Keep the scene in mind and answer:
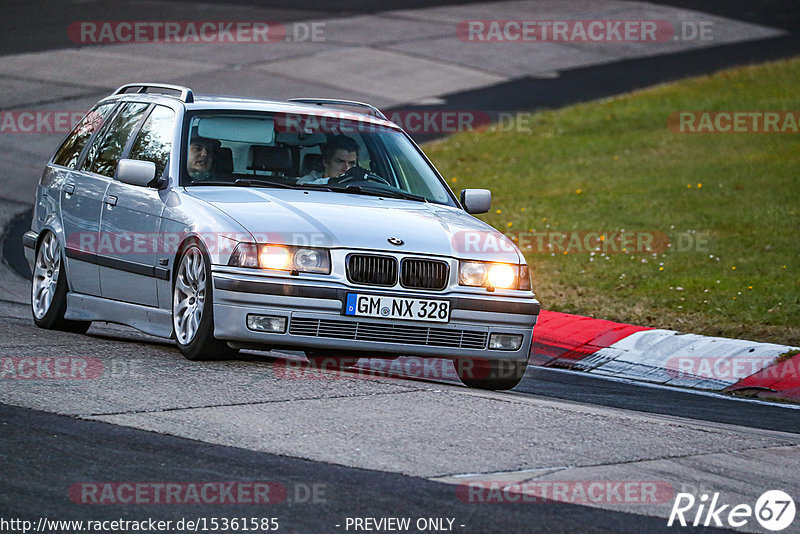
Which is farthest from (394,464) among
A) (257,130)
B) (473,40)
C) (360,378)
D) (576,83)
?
(473,40)

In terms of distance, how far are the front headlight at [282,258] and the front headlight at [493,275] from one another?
84cm

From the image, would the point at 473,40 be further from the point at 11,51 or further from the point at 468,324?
the point at 468,324

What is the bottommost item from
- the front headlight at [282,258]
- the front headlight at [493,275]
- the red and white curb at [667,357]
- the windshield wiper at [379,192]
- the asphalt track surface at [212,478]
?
the red and white curb at [667,357]

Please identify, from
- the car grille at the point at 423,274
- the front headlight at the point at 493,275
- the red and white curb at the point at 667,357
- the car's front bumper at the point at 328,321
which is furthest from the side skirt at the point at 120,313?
the red and white curb at the point at 667,357

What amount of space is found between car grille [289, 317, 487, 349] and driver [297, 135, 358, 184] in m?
1.40

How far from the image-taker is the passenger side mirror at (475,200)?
9.46 meters

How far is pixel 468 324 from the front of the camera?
Answer: 26.4 feet

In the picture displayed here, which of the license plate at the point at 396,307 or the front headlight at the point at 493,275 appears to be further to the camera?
the front headlight at the point at 493,275

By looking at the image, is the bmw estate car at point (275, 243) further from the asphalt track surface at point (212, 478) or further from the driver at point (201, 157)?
the asphalt track surface at point (212, 478)

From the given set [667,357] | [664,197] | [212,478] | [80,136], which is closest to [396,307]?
[212,478]

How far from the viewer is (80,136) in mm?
10438

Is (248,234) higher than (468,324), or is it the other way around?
(248,234)

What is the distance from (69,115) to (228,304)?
1689 cm

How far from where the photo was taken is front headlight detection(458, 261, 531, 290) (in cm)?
807
